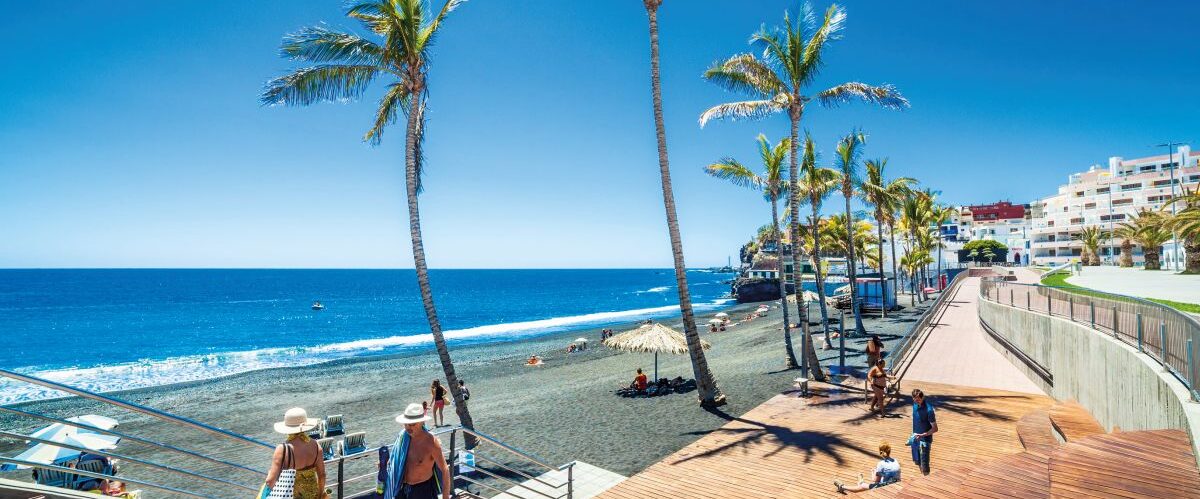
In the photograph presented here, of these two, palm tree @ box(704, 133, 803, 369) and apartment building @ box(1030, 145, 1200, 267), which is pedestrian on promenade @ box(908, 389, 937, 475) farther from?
apartment building @ box(1030, 145, 1200, 267)

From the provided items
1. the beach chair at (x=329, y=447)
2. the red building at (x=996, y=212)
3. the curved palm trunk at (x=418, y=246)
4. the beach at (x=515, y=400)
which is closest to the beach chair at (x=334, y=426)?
the beach at (x=515, y=400)

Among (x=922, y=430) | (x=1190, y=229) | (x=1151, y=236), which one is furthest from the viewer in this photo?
(x=1151, y=236)

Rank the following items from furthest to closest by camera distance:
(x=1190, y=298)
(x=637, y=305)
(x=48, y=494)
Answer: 1. (x=637, y=305)
2. (x=1190, y=298)
3. (x=48, y=494)

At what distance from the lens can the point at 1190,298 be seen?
16.1m

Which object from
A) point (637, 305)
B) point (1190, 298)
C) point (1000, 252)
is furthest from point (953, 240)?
point (1190, 298)

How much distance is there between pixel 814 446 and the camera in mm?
10086

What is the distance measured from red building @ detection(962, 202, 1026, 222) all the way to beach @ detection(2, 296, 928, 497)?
→ 410ft

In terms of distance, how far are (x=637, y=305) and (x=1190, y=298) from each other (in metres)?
79.5

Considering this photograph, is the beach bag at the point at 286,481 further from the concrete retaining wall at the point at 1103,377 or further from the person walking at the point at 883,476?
the concrete retaining wall at the point at 1103,377

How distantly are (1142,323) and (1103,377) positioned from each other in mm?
1979

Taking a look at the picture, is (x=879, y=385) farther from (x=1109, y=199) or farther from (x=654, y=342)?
(x=1109, y=199)

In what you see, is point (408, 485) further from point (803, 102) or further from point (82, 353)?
point (82, 353)

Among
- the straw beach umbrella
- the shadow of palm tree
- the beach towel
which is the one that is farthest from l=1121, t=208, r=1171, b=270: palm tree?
the beach towel

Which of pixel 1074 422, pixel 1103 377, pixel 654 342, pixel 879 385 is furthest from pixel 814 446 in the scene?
pixel 654 342
